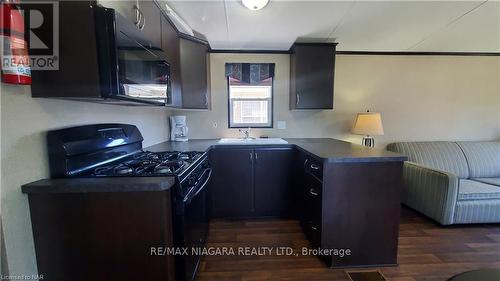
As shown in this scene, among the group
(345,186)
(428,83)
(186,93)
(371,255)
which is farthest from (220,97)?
(428,83)

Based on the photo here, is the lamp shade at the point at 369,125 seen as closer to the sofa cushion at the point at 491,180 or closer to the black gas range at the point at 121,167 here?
the sofa cushion at the point at 491,180

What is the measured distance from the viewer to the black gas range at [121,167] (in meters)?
1.18

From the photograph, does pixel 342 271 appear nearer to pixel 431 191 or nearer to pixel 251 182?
pixel 251 182

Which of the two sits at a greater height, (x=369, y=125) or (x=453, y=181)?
(x=369, y=125)

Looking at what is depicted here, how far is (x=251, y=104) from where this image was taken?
324 cm

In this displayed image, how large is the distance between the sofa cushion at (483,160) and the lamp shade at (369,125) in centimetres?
133

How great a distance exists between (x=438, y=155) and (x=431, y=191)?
846 mm

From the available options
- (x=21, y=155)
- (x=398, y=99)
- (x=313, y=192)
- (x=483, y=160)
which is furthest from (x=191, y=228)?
(x=483, y=160)

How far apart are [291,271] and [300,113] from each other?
6.83 feet

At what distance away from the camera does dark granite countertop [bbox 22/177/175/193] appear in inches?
42.0

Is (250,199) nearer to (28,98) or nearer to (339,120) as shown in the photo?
(339,120)

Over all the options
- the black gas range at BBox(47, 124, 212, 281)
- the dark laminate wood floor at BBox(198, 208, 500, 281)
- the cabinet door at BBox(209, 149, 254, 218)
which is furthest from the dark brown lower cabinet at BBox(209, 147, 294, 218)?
the black gas range at BBox(47, 124, 212, 281)

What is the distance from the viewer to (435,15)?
2.42 m

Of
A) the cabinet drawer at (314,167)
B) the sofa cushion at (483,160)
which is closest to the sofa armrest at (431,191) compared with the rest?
the sofa cushion at (483,160)
